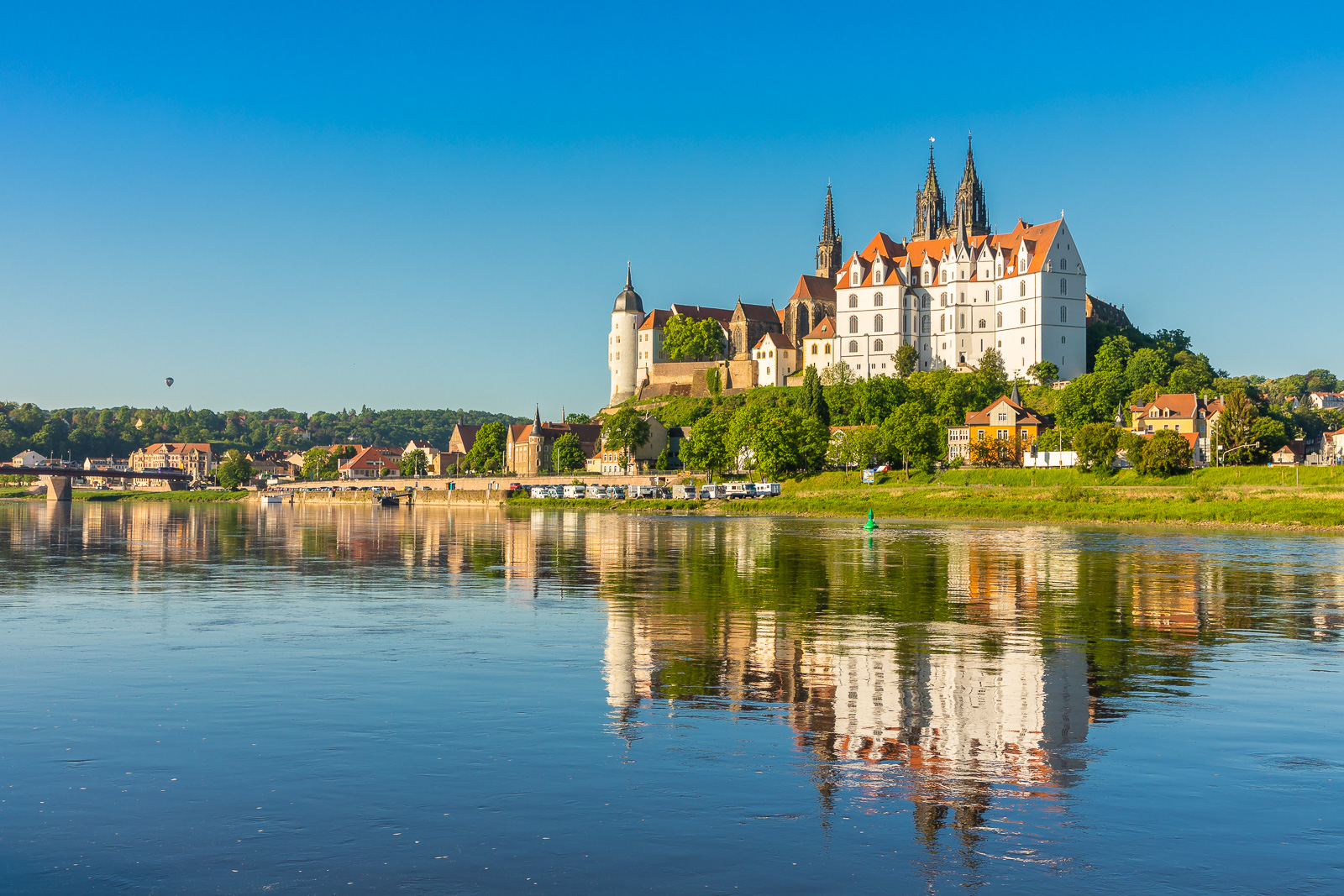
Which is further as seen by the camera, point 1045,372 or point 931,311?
point 931,311

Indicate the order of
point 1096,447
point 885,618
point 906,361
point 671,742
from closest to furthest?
1. point 671,742
2. point 885,618
3. point 1096,447
4. point 906,361

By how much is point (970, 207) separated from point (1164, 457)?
309 ft

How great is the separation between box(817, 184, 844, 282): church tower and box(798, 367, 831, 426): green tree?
57233mm

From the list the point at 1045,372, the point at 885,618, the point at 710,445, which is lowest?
the point at 885,618

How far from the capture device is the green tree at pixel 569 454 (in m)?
164

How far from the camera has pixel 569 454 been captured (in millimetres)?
164250

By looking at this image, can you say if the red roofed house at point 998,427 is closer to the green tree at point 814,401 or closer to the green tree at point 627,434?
the green tree at point 814,401

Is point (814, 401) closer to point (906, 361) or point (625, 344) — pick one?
point (906, 361)

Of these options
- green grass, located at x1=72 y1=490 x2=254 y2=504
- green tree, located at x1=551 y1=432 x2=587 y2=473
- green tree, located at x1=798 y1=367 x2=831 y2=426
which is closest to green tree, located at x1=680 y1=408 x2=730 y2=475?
green tree, located at x1=798 y1=367 x2=831 y2=426

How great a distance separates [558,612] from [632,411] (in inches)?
5138

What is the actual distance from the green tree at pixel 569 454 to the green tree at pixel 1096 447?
87.2m

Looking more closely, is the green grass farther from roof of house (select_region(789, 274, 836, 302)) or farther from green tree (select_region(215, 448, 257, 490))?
roof of house (select_region(789, 274, 836, 302))

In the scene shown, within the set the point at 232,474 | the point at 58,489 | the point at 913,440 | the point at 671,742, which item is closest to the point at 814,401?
the point at 913,440

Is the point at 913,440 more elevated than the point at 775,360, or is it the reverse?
the point at 775,360
